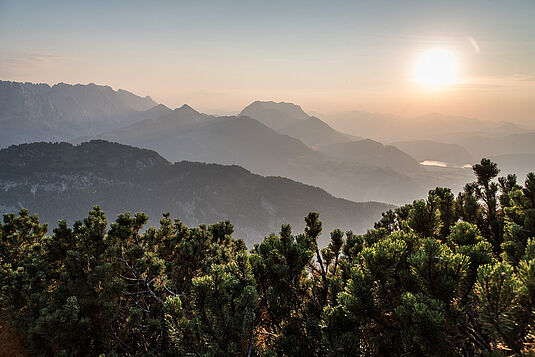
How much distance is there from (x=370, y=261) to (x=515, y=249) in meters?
1.94

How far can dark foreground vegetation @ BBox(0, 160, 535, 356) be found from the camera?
242cm

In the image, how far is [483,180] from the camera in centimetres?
706

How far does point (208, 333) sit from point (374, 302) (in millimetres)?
2266

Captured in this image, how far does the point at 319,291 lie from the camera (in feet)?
20.0

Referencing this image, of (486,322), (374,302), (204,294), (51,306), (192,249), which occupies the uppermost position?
(486,322)

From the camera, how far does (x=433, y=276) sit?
261 centimetres

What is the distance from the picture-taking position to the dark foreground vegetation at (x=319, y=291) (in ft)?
7.93

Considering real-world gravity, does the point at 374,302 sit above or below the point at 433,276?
below

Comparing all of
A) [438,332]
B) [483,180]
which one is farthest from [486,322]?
[483,180]

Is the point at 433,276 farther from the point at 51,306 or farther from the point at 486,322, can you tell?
the point at 51,306

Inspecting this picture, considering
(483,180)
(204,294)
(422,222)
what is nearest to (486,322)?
(422,222)

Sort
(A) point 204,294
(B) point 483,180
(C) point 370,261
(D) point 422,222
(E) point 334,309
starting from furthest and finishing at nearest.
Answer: (B) point 483,180 → (D) point 422,222 → (A) point 204,294 → (E) point 334,309 → (C) point 370,261

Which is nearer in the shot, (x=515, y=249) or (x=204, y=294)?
(x=515, y=249)

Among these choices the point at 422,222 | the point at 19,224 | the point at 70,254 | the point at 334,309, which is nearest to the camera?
the point at 334,309
